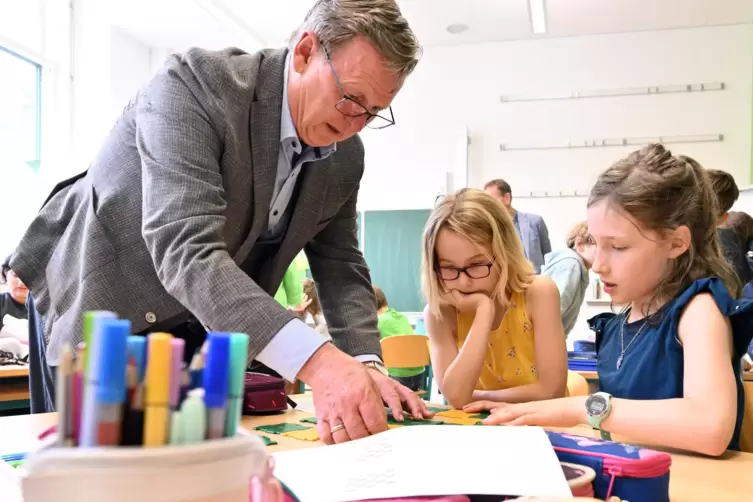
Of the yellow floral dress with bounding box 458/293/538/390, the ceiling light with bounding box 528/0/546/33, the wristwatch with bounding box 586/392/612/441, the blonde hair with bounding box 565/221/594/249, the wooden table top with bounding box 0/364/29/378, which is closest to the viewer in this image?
the wristwatch with bounding box 586/392/612/441

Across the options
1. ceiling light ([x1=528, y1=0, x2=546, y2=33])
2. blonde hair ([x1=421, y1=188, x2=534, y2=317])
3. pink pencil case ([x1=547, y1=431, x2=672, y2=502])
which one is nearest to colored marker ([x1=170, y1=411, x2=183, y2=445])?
pink pencil case ([x1=547, y1=431, x2=672, y2=502])

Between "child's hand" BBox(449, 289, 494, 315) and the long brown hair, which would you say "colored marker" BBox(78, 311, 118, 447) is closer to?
the long brown hair

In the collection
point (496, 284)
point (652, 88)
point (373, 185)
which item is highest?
point (652, 88)

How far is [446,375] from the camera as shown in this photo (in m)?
1.69

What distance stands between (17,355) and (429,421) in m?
2.46

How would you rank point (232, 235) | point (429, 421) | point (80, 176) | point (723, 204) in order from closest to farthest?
1. point (429, 421)
2. point (232, 235)
3. point (80, 176)
4. point (723, 204)

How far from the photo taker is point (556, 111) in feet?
20.4

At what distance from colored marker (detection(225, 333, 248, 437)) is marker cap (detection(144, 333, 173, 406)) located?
35 millimetres

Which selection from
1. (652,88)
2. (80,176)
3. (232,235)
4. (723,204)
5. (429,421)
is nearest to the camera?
(429,421)

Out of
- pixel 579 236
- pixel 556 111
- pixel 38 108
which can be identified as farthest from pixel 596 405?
pixel 38 108

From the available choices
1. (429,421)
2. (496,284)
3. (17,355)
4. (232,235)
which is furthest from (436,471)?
(17,355)

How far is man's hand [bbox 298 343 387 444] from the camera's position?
0.86m

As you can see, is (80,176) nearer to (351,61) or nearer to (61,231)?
(61,231)

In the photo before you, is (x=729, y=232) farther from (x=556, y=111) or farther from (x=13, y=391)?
(x=556, y=111)
